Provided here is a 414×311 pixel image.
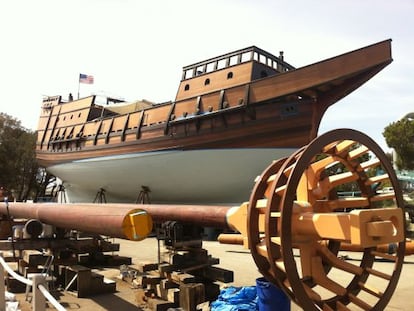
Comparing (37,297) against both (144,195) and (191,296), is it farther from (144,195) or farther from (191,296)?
(144,195)

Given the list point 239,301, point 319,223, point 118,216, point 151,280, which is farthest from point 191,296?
point 319,223

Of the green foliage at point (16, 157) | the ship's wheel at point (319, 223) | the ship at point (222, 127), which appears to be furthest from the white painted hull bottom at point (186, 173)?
the green foliage at point (16, 157)

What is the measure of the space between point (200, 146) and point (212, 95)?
2.15 m

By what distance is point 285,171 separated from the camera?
2.54 metres

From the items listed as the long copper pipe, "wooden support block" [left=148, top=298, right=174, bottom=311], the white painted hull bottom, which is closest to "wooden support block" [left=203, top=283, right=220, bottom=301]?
"wooden support block" [left=148, top=298, right=174, bottom=311]

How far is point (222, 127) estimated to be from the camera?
16719 mm

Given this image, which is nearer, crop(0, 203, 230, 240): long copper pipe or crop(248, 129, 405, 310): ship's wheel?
crop(248, 129, 405, 310): ship's wheel

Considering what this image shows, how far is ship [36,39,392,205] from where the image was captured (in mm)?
15000

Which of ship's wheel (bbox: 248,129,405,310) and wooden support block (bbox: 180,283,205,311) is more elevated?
ship's wheel (bbox: 248,129,405,310)

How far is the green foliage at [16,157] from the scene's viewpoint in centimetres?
3662

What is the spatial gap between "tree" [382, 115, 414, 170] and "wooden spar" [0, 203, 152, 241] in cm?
1994

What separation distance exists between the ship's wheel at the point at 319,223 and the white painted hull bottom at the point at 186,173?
42.1 feet

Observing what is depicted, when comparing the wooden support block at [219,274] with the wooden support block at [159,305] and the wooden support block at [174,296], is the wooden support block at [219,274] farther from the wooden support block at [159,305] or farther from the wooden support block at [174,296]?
the wooden support block at [159,305]

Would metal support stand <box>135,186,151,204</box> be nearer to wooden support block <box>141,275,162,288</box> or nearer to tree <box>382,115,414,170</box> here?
tree <box>382,115,414,170</box>
